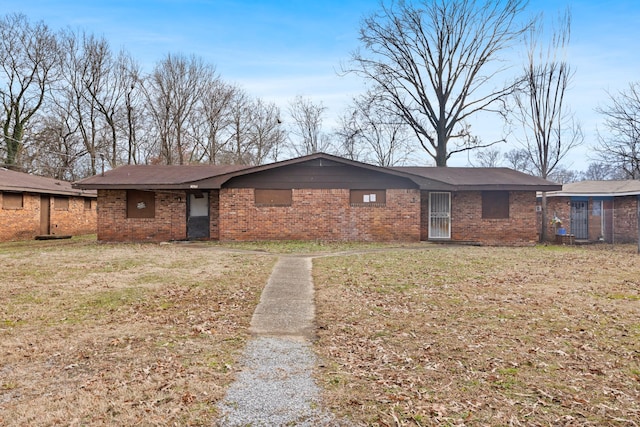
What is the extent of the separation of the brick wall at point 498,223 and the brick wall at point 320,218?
2.21 m

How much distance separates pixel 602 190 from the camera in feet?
62.8

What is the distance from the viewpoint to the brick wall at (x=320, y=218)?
53.6 feet

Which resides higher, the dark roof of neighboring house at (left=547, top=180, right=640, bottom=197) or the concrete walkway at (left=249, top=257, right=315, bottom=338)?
the dark roof of neighboring house at (left=547, top=180, right=640, bottom=197)

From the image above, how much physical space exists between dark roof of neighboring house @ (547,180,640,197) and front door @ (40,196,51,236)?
2372 cm

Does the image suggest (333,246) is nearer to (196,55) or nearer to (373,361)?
(373,361)

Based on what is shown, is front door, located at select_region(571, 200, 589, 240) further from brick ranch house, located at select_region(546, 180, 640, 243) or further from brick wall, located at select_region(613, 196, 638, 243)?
brick wall, located at select_region(613, 196, 638, 243)

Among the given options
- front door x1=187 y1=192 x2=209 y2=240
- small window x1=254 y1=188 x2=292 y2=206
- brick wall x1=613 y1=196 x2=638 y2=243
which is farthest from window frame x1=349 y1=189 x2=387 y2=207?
brick wall x1=613 y1=196 x2=638 y2=243

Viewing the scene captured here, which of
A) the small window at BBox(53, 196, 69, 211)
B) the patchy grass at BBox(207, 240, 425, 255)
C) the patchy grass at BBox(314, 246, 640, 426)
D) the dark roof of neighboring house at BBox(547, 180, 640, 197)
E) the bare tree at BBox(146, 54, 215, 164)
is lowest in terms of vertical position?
the patchy grass at BBox(314, 246, 640, 426)

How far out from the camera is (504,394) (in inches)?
128

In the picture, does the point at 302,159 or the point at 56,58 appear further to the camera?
the point at 56,58

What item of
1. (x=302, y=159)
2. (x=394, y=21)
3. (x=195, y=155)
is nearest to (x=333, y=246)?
(x=302, y=159)

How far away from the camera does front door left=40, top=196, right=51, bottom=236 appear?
776 inches

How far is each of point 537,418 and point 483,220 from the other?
15551mm

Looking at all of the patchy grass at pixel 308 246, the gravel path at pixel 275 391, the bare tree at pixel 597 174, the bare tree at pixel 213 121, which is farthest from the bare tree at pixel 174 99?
the bare tree at pixel 597 174
